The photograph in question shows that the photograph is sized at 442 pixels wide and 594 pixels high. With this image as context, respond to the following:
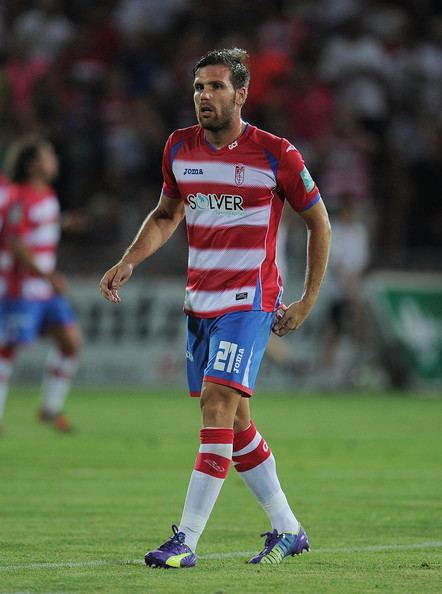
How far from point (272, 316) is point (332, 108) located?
13814mm

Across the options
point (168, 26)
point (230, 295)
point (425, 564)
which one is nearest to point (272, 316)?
point (230, 295)

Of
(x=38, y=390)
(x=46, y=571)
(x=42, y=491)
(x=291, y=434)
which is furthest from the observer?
(x=38, y=390)

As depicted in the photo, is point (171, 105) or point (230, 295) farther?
point (171, 105)

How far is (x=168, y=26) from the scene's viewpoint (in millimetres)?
22469

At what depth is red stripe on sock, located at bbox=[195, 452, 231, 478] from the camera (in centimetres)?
663

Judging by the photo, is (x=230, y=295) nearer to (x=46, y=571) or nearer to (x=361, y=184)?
(x=46, y=571)

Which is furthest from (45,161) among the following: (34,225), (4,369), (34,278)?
(4,369)

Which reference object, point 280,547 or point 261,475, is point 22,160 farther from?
point 280,547

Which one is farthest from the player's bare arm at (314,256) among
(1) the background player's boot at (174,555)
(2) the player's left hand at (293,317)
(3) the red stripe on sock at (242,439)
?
(1) the background player's boot at (174,555)

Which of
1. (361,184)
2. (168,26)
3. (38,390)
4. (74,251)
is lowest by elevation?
(38,390)

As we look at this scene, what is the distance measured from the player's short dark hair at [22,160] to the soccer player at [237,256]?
734 cm

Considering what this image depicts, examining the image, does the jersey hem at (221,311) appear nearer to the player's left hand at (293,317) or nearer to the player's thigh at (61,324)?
the player's left hand at (293,317)

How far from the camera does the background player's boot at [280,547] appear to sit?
6.75m

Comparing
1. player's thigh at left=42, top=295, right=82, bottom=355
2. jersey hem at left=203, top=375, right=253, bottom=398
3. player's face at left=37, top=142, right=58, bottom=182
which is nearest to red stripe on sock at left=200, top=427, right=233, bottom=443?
jersey hem at left=203, top=375, right=253, bottom=398
